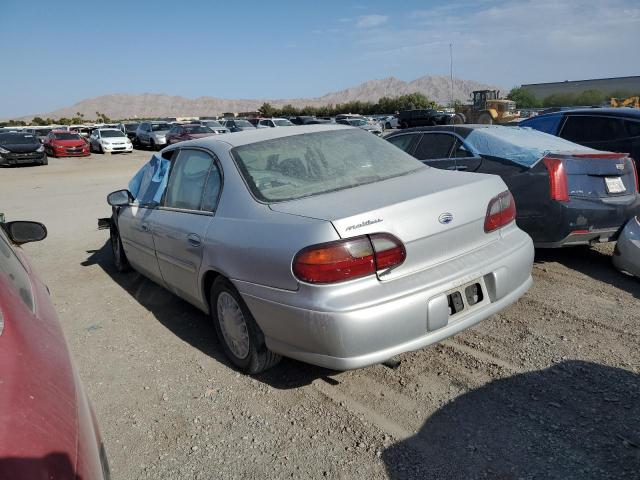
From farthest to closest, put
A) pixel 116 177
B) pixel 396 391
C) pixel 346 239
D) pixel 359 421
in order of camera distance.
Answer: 1. pixel 116 177
2. pixel 396 391
3. pixel 359 421
4. pixel 346 239

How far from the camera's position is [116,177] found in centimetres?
1734

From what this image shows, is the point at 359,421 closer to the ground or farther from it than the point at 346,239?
closer to the ground

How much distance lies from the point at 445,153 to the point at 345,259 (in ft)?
12.2

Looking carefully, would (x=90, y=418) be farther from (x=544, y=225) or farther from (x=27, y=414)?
(x=544, y=225)

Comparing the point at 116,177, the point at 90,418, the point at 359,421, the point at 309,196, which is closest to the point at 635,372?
the point at 359,421

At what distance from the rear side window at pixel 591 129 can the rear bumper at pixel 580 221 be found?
7.05 feet

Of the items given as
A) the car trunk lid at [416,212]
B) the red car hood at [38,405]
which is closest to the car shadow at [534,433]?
the car trunk lid at [416,212]

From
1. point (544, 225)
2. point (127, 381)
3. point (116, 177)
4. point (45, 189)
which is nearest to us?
point (127, 381)

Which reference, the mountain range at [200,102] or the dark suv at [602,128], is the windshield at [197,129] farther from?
the mountain range at [200,102]

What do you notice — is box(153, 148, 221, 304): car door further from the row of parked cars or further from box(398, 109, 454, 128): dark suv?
box(398, 109, 454, 128): dark suv

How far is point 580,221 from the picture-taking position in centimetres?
482

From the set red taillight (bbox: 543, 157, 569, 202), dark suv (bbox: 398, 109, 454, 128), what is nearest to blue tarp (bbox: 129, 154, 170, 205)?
red taillight (bbox: 543, 157, 569, 202)

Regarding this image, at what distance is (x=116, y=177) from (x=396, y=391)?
16291 millimetres

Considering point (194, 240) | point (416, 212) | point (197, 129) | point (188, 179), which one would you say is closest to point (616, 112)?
point (416, 212)
